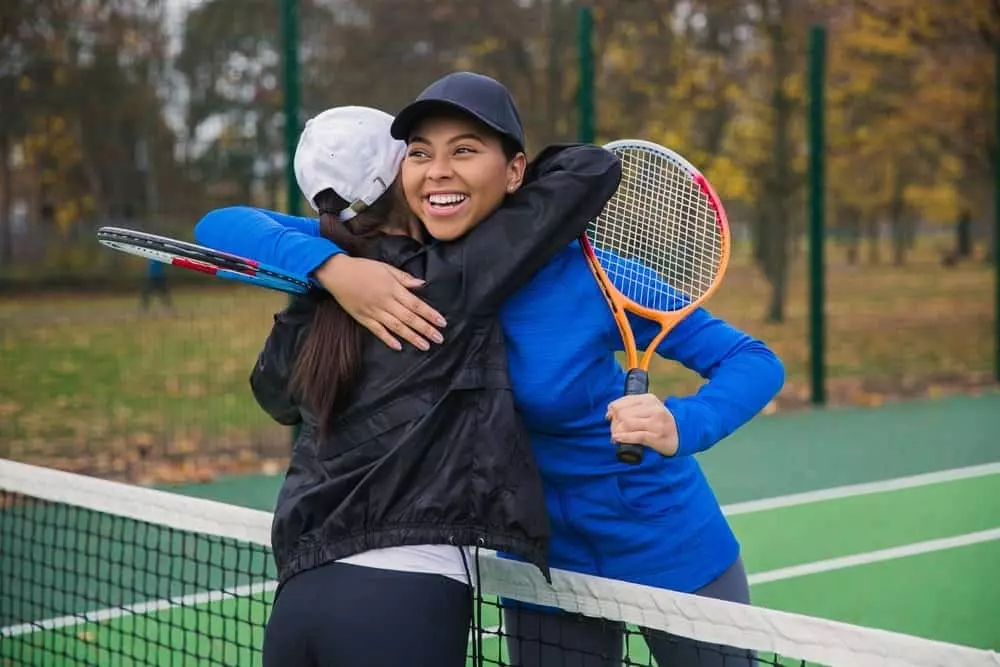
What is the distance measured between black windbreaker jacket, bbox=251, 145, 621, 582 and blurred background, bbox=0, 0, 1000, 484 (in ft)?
18.2

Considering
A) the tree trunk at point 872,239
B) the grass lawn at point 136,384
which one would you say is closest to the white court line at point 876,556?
the grass lawn at point 136,384

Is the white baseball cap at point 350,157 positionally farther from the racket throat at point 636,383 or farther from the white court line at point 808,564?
the white court line at point 808,564

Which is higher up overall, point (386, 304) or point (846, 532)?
point (386, 304)

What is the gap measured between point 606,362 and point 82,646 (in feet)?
9.95

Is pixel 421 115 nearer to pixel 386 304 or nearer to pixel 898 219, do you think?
pixel 386 304

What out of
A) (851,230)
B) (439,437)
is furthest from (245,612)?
(851,230)

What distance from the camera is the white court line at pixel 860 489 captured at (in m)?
7.49

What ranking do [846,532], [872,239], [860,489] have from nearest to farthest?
[846,532] < [860,489] < [872,239]

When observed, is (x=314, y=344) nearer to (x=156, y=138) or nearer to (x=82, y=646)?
(x=82, y=646)

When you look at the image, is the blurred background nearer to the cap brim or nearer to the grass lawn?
the grass lawn

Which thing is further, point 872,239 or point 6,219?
point 872,239

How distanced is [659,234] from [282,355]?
3.32 ft

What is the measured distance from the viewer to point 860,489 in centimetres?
795

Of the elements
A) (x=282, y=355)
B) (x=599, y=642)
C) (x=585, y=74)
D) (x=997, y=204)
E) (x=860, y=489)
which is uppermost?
(x=585, y=74)
